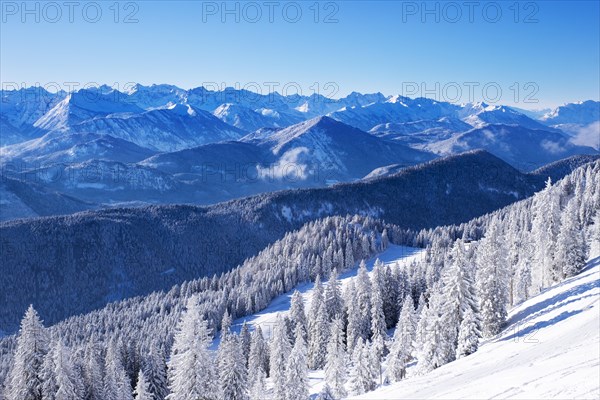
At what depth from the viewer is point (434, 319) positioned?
5256 centimetres

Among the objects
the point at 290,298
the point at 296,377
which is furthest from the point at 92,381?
the point at 290,298

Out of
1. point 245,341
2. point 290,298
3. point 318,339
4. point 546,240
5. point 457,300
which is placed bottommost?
point 290,298

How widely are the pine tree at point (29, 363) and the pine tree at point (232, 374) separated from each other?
62.3 feet

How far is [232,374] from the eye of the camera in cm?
5250

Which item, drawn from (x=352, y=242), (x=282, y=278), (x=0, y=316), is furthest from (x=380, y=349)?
(x=0, y=316)

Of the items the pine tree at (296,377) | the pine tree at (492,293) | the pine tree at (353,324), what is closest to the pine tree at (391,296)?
the pine tree at (353,324)

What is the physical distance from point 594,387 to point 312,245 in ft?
416

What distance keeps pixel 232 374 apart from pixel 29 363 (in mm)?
21287

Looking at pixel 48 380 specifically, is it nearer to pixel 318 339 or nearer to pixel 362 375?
pixel 362 375

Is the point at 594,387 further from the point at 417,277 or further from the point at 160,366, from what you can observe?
the point at 417,277

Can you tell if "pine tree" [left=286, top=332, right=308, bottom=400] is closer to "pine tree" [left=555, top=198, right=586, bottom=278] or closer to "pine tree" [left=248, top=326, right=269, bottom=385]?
"pine tree" [left=248, top=326, right=269, bottom=385]

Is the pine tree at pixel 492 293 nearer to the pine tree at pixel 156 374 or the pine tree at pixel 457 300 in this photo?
the pine tree at pixel 457 300

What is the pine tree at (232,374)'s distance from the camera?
171ft

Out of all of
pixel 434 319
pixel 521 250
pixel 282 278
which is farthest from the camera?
pixel 282 278
